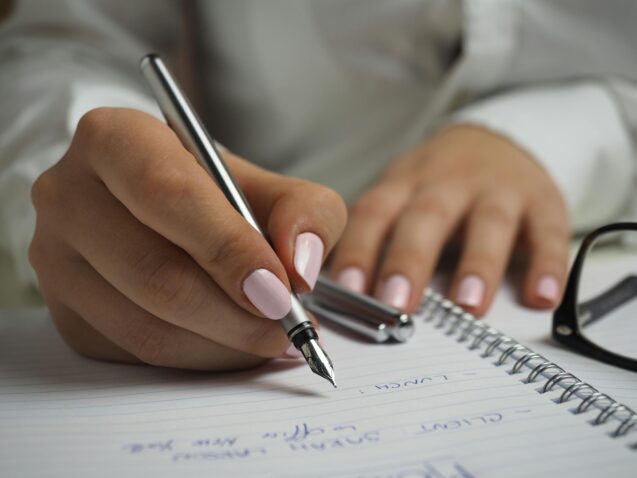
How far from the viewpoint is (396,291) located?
40 cm

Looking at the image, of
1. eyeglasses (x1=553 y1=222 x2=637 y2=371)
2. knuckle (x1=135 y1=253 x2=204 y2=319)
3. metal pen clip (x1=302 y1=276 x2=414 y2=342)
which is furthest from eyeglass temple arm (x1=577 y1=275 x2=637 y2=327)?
knuckle (x1=135 y1=253 x2=204 y2=319)

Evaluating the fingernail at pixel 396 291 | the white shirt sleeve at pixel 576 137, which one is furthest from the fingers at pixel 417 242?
the white shirt sleeve at pixel 576 137

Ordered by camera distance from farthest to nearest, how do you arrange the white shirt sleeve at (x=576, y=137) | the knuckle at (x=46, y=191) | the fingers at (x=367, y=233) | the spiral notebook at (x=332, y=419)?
the white shirt sleeve at (x=576, y=137) → the fingers at (x=367, y=233) → the knuckle at (x=46, y=191) → the spiral notebook at (x=332, y=419)

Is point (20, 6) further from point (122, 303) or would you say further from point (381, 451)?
point (381, 451)

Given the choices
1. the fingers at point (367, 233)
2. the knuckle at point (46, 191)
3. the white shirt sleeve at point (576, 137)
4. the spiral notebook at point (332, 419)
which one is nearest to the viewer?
the spiral notebook at point (332, 419)

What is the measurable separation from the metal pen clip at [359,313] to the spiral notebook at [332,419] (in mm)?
11

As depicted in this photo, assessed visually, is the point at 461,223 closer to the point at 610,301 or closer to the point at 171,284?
the point at 610,301

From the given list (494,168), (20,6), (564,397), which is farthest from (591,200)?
(20,6)

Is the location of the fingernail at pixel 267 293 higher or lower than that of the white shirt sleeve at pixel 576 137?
higher

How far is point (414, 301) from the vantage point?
397mm

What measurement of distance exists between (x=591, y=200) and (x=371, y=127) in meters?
0.22

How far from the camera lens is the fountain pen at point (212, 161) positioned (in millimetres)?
281

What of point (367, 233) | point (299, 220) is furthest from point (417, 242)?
point (299, 220)

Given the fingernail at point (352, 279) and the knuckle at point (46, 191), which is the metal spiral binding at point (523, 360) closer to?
the fingernail at point (352, 279)
